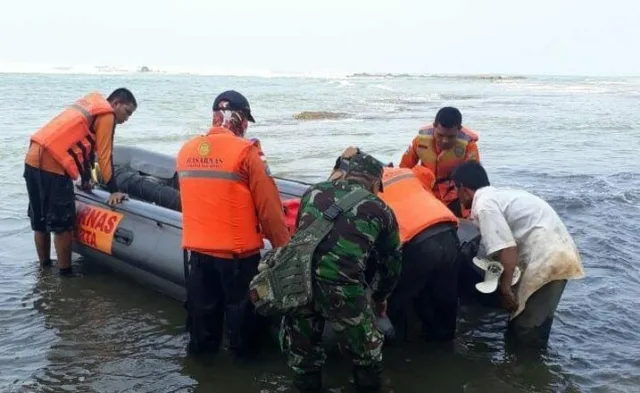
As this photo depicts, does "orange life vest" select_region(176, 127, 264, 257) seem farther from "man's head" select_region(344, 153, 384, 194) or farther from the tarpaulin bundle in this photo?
the tarpaulin bundle

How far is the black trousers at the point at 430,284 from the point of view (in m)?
3.79

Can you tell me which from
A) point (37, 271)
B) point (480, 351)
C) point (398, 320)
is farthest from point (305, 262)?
point (37, 271)

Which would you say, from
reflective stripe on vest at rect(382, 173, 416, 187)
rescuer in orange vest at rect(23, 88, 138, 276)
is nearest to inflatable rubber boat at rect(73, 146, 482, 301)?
rescuer in orange vest at rect(23, 88, 138, 276)

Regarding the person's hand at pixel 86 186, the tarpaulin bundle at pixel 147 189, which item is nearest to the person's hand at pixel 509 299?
the tarpaulin bundle at pixel 147 189

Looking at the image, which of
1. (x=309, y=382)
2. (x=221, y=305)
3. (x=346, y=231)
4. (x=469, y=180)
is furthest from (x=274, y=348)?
(x=469, y=180)

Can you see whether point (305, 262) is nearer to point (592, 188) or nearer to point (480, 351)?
point (480, 351)

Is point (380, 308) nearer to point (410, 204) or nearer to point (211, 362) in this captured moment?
point (410, 204)

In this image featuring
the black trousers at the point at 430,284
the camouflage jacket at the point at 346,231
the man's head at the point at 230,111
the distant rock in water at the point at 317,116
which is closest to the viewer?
the camouflage jacket at the point at 346,231

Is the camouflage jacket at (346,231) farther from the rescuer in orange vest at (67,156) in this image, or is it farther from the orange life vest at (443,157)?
the rescuer in orange vest at (67,156)

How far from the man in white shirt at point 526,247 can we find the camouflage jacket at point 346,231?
84 cm

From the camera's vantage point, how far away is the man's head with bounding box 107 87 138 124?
5359 mm

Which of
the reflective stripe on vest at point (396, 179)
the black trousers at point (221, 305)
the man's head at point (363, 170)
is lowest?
the black trousers at point (221, 305)

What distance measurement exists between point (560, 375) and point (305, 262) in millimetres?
1894

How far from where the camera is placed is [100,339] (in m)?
4.32
